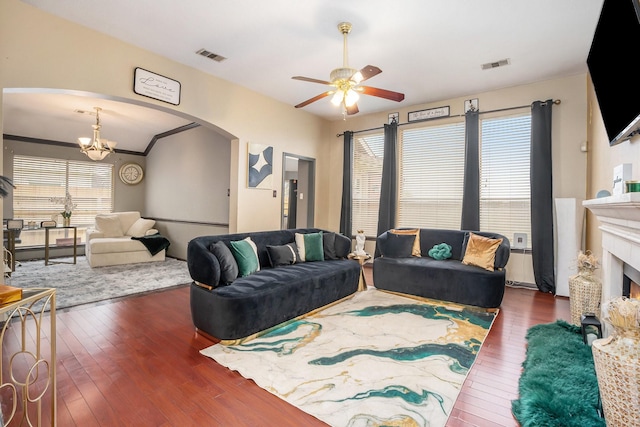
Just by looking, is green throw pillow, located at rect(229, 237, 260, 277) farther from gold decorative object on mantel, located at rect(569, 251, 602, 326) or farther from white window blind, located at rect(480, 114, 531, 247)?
white window blind, located at rect(480, 114, 531, 247)

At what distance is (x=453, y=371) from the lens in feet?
7.54

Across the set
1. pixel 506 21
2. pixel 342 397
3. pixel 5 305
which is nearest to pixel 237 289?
pixel 342 397

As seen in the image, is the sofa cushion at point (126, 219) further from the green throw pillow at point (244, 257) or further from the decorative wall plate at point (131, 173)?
the green throw pillow at point (244, 257)

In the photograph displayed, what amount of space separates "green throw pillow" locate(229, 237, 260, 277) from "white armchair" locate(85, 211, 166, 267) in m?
3.81

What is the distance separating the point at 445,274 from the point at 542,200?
6.42 ft

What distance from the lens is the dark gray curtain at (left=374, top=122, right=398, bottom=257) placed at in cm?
579

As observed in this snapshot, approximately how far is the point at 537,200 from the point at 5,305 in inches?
214

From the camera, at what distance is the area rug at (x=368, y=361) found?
6.17ft

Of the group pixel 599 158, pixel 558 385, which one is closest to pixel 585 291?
pixel 558 385

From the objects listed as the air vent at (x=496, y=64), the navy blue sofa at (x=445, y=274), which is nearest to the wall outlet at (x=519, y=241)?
the navy blue sofa at (x=445, y=274)

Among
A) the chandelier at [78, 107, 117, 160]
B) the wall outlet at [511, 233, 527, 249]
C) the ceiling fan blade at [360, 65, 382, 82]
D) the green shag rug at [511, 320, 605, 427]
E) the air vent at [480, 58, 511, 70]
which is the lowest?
the green shag rug at [511, 320, 605, 427]

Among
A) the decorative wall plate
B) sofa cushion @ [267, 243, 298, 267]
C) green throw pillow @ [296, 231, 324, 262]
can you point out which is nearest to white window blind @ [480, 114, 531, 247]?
green throw pillow @ [296, 231, 324, 262]

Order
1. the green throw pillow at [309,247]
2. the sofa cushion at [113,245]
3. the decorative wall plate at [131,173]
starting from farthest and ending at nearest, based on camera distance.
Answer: the decorative wall plate at [131,173] → the sofa cushion at [113,245] → the green throw pillow at [309,247]

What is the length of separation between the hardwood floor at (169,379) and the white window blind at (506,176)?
1.82m
